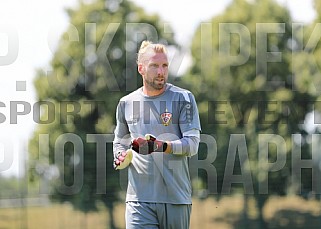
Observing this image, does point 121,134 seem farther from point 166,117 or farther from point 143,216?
point 143,216

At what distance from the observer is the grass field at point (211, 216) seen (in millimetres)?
9141

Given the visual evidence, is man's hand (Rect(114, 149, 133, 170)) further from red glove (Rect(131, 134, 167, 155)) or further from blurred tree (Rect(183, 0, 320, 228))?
blurred tree (Rect(183, 0, 320, 228))

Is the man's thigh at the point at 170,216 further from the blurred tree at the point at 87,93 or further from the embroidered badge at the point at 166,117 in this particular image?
the blurred tree at the point at 87,93

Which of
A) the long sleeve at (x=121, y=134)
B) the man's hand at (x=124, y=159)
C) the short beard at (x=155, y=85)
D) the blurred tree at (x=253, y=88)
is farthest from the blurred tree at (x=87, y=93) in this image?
the short beard at (x=155, y=85)

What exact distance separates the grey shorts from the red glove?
297 millimetres

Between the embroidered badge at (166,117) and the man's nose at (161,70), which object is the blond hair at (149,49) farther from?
the embroidered badge at (166,117)

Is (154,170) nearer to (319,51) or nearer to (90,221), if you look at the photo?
(90,221)

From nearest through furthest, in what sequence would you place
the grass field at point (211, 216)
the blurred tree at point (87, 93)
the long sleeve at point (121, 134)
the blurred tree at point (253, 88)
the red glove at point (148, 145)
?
the red glove at point (148, 145), the long sleeve at point (121, 134), the grass field at point (211, 216), the blurred tree at point (87, 93), the blurred tree at point (253, 88)

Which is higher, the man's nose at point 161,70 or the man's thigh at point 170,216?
the man's nose at point 161,70

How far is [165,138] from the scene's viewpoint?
3279 millimetres

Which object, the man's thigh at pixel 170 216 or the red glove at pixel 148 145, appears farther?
the man's thigh at pixel 170 216

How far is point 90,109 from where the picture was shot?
11.6 meters

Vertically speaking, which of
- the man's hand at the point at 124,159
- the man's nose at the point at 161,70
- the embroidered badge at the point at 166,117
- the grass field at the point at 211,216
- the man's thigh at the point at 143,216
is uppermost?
the man's nose at the point at 161,70

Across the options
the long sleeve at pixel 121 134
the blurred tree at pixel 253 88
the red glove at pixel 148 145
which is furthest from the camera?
the blurred tree at pixel 253 88
